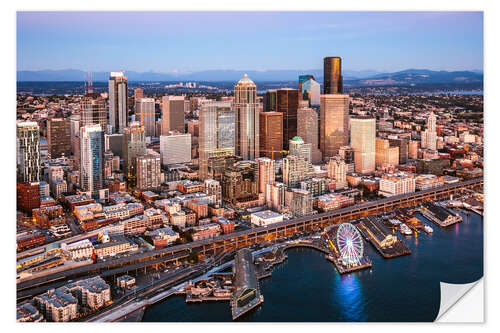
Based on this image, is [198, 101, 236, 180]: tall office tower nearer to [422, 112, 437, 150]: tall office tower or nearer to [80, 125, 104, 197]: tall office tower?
[80, 125, 104, 197]: tall office tower

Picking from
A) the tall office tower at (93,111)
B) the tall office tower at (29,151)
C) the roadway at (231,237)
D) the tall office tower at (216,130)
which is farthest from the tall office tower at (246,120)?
the tall office tower at (29,151)

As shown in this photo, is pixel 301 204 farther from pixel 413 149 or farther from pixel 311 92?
pixel 311 92

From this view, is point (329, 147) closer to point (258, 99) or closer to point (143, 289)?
point (258, 99)

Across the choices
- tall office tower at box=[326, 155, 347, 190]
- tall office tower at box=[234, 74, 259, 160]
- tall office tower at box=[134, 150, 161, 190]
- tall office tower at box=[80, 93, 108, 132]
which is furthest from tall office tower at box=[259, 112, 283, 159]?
tall office tower at box=[80, 93, 108, 132]

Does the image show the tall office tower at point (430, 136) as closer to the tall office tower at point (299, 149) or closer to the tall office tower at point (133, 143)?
the tall office tower at point (299, 149)

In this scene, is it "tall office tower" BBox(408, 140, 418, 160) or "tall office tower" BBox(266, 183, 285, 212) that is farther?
"tall office tower" BBox(408, 140, 418, 160)

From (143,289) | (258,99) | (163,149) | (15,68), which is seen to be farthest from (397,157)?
(15,68)
